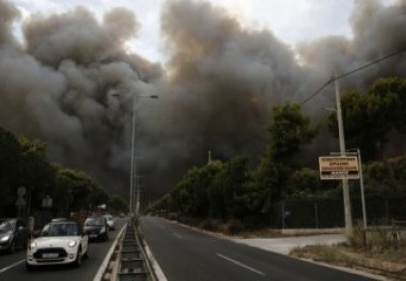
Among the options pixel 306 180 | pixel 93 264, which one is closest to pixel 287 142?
pixel 93 264

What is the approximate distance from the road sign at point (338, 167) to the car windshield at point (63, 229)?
12757 millimetres

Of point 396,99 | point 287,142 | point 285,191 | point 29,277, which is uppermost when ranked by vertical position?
point 396,99

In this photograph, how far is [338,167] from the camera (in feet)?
88.3

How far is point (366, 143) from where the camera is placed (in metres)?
50.0

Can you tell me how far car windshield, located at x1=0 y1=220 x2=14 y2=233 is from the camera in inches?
1050

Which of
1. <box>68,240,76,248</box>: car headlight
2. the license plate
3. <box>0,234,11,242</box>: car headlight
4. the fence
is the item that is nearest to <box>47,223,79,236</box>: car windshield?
<box>68,240,76,248</box>: car headlight

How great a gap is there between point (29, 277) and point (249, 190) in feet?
107

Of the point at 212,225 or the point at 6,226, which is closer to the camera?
the point at 6,226

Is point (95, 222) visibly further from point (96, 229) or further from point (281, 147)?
point (281, 147)

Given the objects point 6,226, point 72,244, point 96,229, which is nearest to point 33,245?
point 72,244

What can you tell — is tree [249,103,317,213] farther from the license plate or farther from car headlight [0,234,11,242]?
the license plate

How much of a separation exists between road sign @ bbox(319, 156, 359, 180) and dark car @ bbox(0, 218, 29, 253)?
1559cm

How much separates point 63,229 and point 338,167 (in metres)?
13.9

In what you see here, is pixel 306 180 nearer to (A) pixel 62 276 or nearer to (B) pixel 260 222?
(B) pixel 260 222
